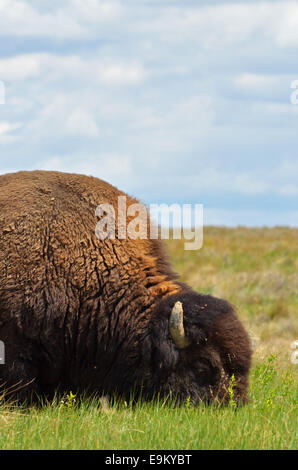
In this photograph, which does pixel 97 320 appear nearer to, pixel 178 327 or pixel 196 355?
pixel 178 327

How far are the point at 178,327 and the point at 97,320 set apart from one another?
897 mm

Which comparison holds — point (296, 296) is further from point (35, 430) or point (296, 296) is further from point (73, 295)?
point (35, 430)

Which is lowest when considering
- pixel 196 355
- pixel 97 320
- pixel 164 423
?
pixel 164 423

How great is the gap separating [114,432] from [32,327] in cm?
187

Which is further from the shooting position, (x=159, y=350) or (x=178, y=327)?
(x=159, y=350)

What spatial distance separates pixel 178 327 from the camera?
6691 mm

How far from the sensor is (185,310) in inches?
269

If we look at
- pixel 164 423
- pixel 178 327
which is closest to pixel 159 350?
pixel 178 327

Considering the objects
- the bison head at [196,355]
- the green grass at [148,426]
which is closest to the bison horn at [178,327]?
the bison head at [196,355]

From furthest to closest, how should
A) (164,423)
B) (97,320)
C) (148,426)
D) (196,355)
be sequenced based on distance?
(97,320) → (196,355) → (164,423) → (148,426)

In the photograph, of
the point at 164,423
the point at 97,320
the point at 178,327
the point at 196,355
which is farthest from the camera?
the point at 97,320

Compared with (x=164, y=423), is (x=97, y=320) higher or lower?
higher
